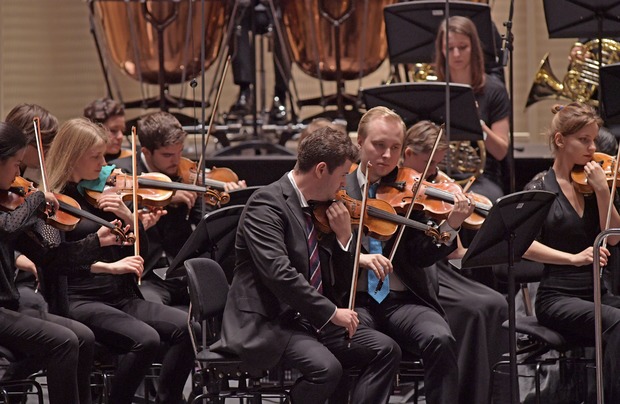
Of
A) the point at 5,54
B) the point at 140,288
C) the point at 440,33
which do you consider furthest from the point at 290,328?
the point at 5,54

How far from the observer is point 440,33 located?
5039 millimetres

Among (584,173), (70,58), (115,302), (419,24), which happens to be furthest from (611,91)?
(70,58)

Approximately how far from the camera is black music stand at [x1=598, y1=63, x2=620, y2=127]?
14.5 ft

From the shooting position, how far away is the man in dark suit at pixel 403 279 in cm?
381

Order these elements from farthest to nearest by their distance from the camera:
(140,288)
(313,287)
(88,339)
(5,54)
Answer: (5,54)
(140,288)
(88,339)
(313,287)

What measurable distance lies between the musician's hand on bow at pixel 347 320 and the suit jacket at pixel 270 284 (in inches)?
1.0

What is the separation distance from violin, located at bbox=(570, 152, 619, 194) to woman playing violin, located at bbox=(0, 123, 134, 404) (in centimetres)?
171

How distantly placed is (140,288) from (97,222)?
2.20ft

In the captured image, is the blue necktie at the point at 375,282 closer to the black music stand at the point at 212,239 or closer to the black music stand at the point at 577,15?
the black music stand at the point at 212,239

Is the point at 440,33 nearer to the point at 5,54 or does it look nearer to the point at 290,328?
the point at 290,328

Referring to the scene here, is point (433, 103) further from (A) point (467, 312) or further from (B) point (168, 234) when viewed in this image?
(B) point (168, 234)

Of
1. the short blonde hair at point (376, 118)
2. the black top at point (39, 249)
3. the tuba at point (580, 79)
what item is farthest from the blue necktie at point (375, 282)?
the tuba at point (580, 79)

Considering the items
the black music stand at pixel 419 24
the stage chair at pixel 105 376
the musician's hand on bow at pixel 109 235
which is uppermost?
the black music stand at pixel 419 24

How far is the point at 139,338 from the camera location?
158 inches
